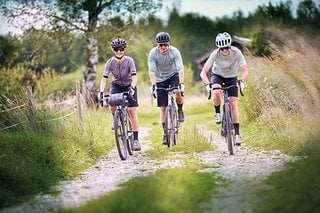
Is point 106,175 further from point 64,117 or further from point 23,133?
point 64,117

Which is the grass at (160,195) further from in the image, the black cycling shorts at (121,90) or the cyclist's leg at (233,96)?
the black cycling shorts at (121,90)

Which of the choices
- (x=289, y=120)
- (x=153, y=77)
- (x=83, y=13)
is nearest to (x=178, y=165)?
(x=153, y=77)

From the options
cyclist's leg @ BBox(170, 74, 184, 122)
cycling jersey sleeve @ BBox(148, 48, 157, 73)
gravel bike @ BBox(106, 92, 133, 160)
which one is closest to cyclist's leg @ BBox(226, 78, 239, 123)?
cyclist's leg @ BBox(170, 74, 184, 122)

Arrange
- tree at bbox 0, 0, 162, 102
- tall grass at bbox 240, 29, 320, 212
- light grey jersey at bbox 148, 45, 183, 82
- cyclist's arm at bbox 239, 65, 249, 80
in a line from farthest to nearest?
tree at bbox 0, 0, 162, 102 < light grey jersey at bbox 148, 45, 183, 82 < cyclist's arm at bbox 239, 65, 249, 80 < tall grass at bbox 240, 29, 320, 212

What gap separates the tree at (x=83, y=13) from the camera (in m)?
26.0

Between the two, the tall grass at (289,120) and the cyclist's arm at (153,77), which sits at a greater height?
the cyclist's arm at (153,77)

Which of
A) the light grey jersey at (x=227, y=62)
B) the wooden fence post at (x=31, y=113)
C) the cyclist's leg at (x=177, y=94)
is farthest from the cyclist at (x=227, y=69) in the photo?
the wooden fence post at (x=31, y=113)

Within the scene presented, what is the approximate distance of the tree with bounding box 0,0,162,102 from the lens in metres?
26.0

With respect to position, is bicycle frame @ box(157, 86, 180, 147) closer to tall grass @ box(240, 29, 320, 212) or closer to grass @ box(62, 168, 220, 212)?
tall grass @ box(240, 29, 320, 212)

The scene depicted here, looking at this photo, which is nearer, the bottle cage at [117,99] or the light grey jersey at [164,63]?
the bottle cage at [117,99]

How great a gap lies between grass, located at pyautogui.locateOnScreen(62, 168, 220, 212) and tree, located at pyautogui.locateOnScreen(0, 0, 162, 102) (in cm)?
1832

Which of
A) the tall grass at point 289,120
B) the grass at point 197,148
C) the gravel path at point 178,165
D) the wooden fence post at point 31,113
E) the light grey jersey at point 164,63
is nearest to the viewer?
the tall grass at point 289,120

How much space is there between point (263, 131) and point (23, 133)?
5081 millimetres

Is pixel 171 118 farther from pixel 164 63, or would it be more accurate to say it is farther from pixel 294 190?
pixel 294 190
